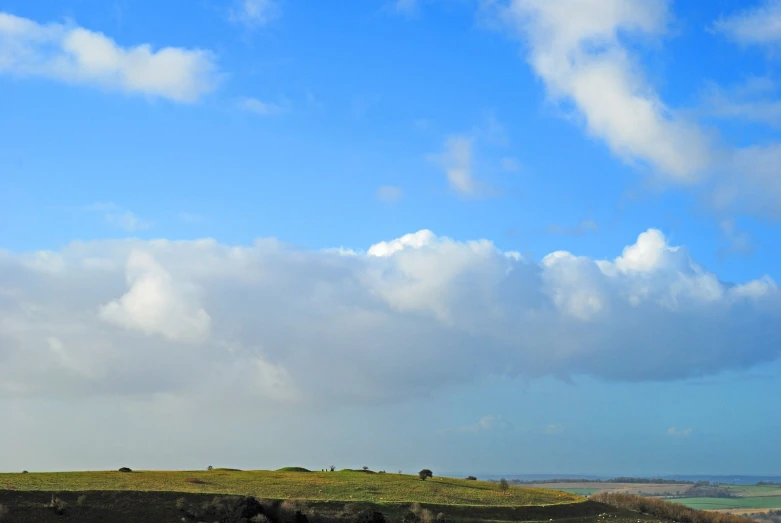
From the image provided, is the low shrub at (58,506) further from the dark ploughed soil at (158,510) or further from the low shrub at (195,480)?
the low shrub at (195,480)

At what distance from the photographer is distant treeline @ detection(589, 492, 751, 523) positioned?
88.1m

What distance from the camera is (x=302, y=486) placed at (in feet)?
253

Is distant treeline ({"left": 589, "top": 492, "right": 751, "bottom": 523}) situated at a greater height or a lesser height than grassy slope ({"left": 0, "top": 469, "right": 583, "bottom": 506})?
lesser

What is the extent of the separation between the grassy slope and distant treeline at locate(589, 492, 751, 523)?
25.8ft

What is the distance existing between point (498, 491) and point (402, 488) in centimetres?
1126

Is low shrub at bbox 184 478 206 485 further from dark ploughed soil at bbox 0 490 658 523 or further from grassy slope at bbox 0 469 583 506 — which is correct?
dark ploughed soil at bbox 0 490 658 523

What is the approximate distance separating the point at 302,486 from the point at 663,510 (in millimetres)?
40788

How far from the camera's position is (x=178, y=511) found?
62.2 metres

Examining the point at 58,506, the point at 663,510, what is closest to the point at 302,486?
the point at 58,506

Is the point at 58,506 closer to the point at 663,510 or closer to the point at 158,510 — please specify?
the point at 158,510

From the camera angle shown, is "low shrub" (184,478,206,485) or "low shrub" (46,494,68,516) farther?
"low shrub" (184,478,206,485)

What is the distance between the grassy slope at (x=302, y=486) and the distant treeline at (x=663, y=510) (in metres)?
7.88

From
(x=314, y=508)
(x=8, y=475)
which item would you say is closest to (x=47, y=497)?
(x=8, y=475)

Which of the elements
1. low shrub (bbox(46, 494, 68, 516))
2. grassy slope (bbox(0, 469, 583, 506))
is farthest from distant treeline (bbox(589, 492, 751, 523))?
low shrub (bbox(46, 494, 68, 516))
